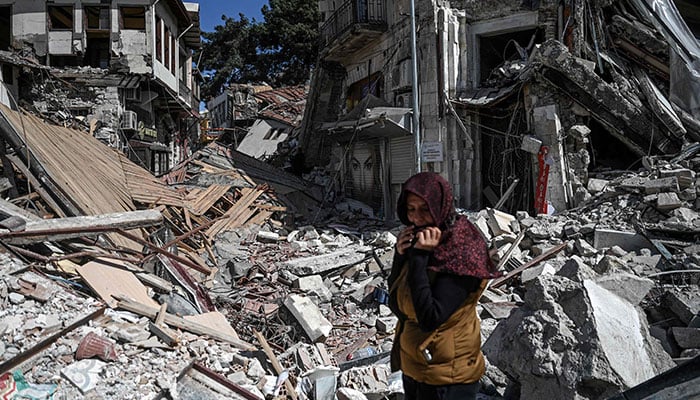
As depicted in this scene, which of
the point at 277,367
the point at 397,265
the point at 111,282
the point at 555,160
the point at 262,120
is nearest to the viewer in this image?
the point at 397,265

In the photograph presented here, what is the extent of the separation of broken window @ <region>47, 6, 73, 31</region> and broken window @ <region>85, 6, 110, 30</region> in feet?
2.06

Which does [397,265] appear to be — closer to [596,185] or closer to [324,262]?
[324,262]

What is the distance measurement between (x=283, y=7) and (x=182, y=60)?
11423mm

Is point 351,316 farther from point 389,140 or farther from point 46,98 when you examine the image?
point 46,98

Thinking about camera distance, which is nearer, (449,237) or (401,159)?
(449,237)

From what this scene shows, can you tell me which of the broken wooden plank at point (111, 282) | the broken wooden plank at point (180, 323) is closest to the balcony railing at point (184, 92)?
the broken wooden plank at point (111, 282)

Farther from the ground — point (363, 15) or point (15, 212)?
point (363, 15)

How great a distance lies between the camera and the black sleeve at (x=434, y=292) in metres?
2.15

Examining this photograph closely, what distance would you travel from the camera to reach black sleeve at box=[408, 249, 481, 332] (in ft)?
7.06

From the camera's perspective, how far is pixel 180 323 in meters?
5.15

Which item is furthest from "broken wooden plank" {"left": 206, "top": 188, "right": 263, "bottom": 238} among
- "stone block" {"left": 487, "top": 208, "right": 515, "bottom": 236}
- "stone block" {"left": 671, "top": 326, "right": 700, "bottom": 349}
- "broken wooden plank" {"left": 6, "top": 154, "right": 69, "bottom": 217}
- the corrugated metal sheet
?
"stone block" {"left": 671, "top": 326, "right": 700, "bottom": 349}

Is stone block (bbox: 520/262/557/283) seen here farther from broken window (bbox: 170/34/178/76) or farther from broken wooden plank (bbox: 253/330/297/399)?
broken window (bbox: 170/34/178/76)

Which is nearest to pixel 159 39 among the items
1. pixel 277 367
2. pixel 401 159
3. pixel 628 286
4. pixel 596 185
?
pixel 401 159

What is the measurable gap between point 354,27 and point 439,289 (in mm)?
13621
